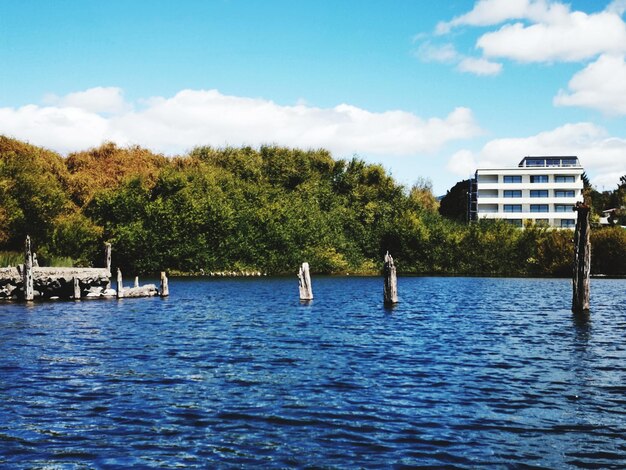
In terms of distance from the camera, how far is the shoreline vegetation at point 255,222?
4178 inches

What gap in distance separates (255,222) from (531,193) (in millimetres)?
78869

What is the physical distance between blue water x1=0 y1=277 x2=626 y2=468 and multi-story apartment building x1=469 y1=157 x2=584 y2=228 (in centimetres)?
12900

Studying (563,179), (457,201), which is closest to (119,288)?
(563,179)

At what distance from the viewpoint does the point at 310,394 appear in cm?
1939

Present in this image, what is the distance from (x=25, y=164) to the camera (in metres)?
89.6

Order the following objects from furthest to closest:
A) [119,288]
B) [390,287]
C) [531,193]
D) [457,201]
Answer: [457,201] < [531,193] < [119,288] < [390,287]

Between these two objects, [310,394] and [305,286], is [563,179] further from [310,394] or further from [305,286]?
[310,394]

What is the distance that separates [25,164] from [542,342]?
7842cm

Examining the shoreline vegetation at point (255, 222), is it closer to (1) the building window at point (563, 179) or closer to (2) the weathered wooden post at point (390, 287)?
(1) the building window at point (563, 179)

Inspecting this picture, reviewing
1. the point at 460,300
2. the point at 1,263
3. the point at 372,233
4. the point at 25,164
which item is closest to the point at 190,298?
the point at 1,263

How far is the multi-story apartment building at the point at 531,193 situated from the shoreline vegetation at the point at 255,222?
31.7m

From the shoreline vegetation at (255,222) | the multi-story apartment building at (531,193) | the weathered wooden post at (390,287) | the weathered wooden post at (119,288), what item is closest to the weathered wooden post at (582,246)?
the weathered wooden post at (390,287)

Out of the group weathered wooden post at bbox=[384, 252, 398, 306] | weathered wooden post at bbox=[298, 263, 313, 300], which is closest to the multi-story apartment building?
weathered wooden post at bbox=[298, 263, 313, 300]

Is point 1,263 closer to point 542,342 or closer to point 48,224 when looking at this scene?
point 48,224
